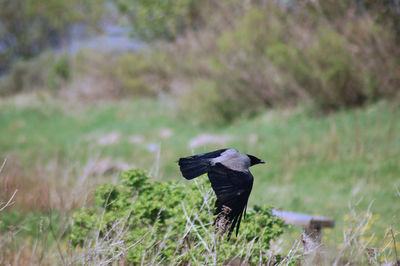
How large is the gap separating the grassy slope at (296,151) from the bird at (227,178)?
113 centimetres

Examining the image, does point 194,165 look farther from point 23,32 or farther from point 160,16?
point 23,32

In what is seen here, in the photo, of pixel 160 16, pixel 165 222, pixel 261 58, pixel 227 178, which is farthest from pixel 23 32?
pixel 227 178

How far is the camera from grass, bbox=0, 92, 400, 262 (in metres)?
5.11

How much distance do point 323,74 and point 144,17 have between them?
48.7 feet

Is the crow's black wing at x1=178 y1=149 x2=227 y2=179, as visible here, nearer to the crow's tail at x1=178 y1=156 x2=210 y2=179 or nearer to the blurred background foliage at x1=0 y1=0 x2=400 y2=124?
the crow's tail at x1=178 y1=156 x2=210 y2=179

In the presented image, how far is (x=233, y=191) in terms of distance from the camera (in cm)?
226

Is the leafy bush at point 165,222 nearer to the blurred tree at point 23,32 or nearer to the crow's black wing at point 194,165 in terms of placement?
the crow's black wing at point 194,165

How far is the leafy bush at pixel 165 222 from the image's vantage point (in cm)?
294

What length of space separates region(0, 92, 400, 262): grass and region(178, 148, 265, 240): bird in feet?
3.50

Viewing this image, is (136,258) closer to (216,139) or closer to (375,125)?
(375,125)

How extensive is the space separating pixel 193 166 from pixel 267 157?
6.80 m

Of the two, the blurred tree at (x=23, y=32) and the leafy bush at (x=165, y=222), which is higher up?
the leafy bush at (x=165, y=222)

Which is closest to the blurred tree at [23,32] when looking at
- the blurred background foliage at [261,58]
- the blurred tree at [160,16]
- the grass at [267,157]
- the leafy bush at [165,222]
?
the blurred tree at [160,16]

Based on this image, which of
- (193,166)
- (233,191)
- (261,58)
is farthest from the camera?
(261,58)
